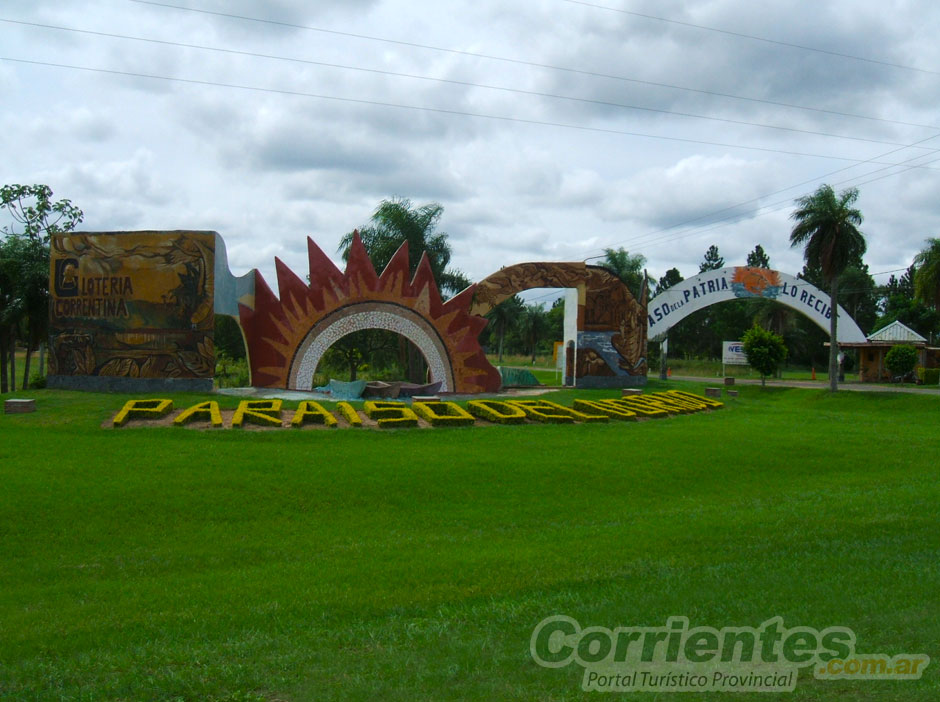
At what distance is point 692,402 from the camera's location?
2919cm

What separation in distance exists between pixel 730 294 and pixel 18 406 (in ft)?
109

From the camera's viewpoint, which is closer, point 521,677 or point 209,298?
point 521,677

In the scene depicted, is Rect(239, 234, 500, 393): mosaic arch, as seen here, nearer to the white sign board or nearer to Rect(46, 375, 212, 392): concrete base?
Rect(46, 375, 212, 392): concrete base

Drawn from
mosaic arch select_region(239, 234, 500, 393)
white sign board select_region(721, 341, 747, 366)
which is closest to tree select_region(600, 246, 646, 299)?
white sign board select_region(721, 341, 747, 366)

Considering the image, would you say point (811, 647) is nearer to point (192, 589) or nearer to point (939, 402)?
point (192, 589)

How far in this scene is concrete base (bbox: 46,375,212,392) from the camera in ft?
82.6

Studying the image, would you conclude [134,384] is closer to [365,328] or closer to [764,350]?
[365,328]

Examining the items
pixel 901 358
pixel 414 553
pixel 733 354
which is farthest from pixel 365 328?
pixel 901 358

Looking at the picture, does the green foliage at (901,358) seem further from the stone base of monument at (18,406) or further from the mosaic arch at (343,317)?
the stone base of monument at (18,406)

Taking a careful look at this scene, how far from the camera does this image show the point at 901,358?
46.2m

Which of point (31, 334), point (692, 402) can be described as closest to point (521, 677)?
point (692, 402)

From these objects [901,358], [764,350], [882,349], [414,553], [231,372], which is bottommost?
[414,553]

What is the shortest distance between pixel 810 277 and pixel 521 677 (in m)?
82.7

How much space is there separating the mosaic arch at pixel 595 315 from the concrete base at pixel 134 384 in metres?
12.5
